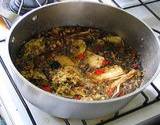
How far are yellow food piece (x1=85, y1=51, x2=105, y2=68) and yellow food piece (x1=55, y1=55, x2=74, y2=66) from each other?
36 millimetres

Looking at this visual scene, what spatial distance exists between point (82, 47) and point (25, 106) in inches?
7.2

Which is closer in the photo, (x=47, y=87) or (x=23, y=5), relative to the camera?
(x=47, y=87)

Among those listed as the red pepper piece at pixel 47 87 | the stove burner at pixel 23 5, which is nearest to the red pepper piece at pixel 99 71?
the red pepper piece at pixel 47 87

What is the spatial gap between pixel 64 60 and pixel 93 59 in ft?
0.20

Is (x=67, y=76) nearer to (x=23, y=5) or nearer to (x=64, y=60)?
(x=64, y=60)

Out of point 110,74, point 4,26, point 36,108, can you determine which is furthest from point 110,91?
point 4,26

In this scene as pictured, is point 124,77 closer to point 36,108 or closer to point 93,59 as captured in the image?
point 93,59

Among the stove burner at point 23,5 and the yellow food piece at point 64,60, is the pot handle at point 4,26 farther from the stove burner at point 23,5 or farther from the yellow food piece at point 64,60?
the yellow food piece at point 64,60

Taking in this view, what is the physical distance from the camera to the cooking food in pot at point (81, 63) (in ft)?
2.14

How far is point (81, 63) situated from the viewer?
0.71m

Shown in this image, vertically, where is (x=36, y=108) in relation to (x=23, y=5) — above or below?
below

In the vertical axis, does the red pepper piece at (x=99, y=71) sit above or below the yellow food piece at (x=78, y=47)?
below

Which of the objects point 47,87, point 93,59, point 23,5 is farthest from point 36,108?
point 23,5

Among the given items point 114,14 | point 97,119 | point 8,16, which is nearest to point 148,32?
point 114,14
